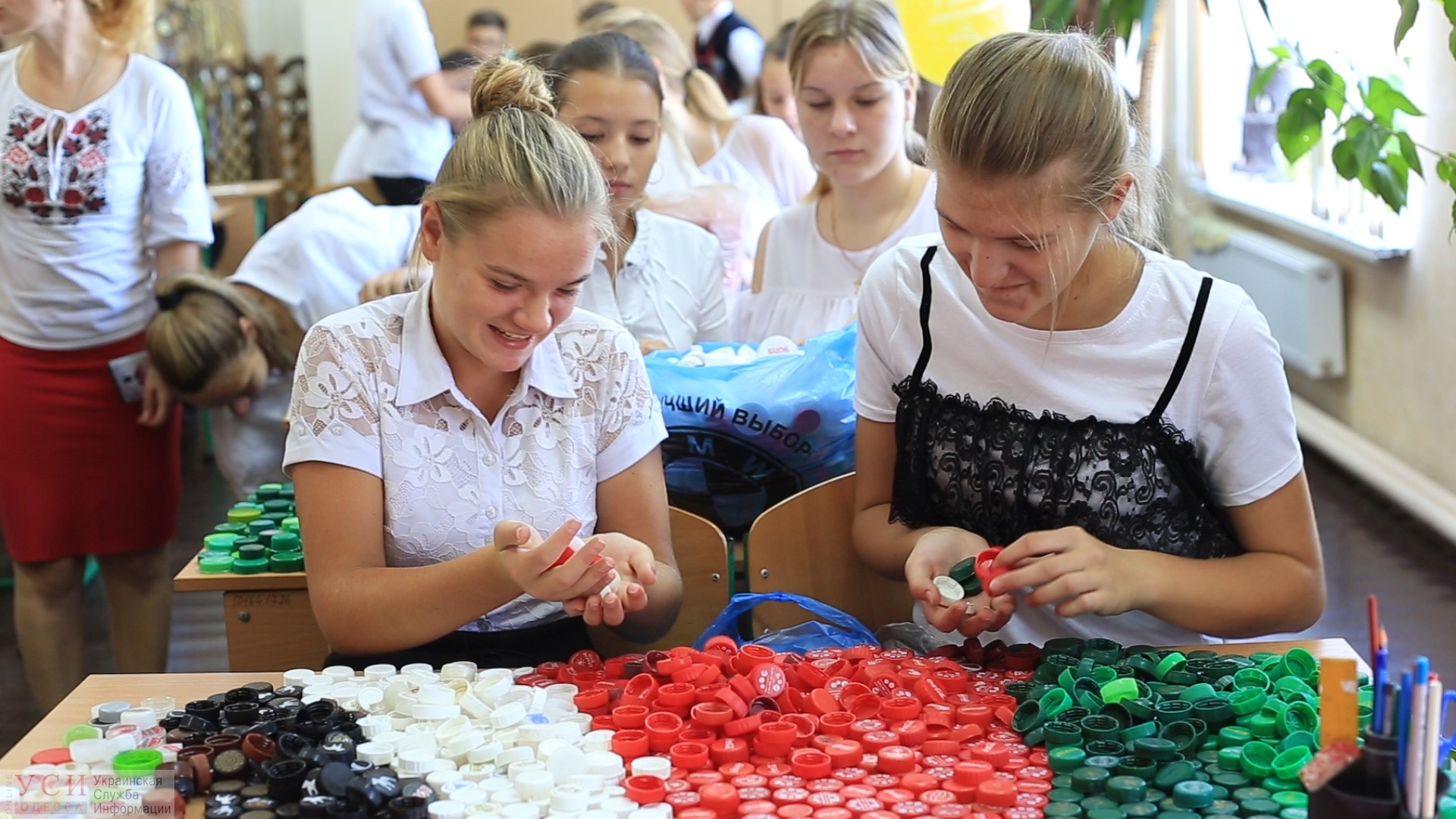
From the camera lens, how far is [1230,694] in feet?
4.13

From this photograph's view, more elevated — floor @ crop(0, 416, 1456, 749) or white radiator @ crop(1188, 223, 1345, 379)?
white radiator @ crop(1188, 223, 1345, 379)

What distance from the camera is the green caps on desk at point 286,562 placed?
1875mm

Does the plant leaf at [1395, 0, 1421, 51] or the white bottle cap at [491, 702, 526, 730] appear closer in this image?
the white bottle cap at [491, 702, 526, 730]

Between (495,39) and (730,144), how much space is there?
290cm

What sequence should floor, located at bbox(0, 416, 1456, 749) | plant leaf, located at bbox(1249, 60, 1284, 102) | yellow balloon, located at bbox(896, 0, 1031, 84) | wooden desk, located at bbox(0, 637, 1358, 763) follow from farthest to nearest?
floor, located at bbox(0, 416, 1456, 749), yellow balloon, located at bbox(896, 0, 1031, 84), plant leaf, located at bbox(1249, 60, 1284, 102), wooden desk, located at bbox(0, 637, 1358, 763)

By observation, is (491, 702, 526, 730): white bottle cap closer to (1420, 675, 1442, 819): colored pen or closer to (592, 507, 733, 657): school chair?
(592, 507, 733, 657): school chair

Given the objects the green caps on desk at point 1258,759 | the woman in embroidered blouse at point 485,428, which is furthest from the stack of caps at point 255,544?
the green caps on desk at point 1258,759

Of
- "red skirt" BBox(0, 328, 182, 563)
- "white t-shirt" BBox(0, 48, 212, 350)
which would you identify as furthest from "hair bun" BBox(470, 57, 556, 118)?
"red skirt" BBox(0, 328, 182, 563)

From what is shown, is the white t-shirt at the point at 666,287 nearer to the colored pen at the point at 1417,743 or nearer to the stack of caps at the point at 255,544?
the stack of caps at the point at 255,544

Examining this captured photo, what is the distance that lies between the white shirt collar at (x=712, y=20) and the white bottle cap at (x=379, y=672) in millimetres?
3907

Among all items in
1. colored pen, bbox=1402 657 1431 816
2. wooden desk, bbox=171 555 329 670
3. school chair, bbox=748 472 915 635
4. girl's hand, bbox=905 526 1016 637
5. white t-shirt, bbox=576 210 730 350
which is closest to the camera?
colored pen, bbox=1402 657 1431 816

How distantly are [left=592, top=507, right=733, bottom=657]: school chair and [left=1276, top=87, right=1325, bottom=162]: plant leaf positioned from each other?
3.11 feet

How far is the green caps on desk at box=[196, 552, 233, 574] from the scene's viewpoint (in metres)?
1.88

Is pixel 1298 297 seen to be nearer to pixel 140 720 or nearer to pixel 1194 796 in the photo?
pixel 1194 796
